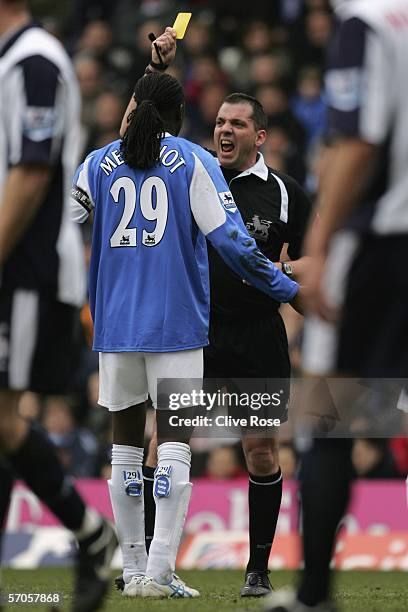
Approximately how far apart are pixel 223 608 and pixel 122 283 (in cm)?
158

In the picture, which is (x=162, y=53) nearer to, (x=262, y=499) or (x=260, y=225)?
(x=260, y=225)

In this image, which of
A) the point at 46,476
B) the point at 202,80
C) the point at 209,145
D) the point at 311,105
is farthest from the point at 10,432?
the point at 202,80

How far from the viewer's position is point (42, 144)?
4.97 metres

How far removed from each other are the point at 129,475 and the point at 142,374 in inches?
20.3

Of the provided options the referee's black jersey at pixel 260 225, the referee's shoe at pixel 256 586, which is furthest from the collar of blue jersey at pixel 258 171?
the referee's shoe at pixel 256 586

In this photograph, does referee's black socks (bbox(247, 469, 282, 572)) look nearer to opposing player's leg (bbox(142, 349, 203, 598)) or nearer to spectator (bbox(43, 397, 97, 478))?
opposing player's leg (bbox(142, 349, 203, 598))

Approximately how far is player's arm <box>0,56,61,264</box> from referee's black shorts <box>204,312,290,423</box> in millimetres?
2920

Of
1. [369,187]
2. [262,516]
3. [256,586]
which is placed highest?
[369,187]

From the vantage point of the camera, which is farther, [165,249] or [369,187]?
[165,249]

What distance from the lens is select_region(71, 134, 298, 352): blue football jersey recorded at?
661 centimetres

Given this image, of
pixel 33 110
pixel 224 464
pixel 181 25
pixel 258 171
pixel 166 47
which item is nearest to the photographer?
pixel 33 110

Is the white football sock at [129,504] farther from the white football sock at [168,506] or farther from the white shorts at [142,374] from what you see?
the white shorts at [142,374]

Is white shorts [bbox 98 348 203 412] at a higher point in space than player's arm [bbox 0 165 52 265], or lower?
lower

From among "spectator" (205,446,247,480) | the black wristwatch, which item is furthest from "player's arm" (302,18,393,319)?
"spectator" (205,446,247,480)
